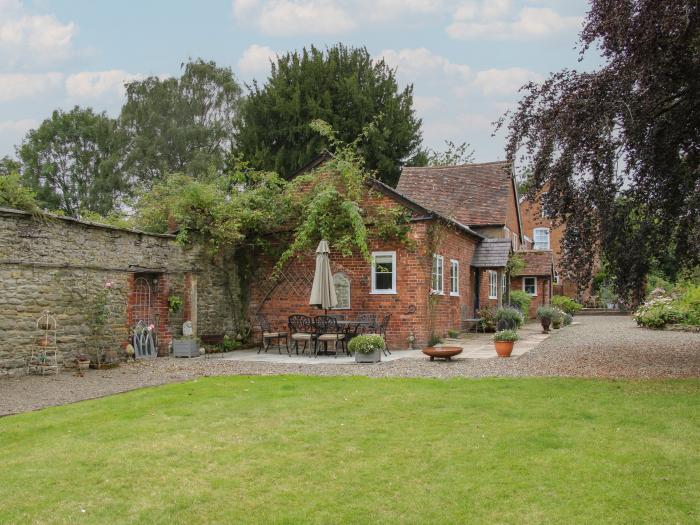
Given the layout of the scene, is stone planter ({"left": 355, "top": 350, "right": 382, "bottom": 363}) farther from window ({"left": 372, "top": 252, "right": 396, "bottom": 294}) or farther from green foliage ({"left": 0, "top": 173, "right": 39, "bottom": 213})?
green foliage ({"left": 0, "top": 173, "right": 39, "bottom": 213})

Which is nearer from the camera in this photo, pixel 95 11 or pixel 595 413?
pixel 595 413

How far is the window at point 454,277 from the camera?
63.1 feet

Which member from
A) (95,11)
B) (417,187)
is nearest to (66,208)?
(417,187)

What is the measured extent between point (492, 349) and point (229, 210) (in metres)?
7.61

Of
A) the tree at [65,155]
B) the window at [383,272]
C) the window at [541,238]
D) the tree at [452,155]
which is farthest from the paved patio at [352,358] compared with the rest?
the tree at [65,155]

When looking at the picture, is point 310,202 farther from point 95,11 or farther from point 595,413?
point 595,413

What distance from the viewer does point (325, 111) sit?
30.0 m

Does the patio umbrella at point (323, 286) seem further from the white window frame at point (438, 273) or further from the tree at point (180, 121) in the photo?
the tree at point (180, 121)

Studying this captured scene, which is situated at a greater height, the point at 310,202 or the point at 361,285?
the point at 310,202

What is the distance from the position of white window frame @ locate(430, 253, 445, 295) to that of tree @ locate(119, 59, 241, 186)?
2345 centimetres

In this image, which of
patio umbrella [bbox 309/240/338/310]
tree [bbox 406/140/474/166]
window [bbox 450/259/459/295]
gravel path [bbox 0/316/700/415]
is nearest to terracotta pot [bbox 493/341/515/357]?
gravel path [bbox 0/316/700/415]

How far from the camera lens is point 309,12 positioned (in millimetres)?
14695

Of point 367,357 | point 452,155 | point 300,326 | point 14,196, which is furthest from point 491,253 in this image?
point 452,155

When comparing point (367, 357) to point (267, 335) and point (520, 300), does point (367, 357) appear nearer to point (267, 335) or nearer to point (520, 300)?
point (267, 335)
